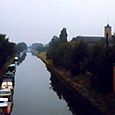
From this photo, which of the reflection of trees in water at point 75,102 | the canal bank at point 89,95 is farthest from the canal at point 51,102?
the canal bank at point 89,95

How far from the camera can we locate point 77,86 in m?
30.0

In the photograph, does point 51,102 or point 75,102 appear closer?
point 75,102

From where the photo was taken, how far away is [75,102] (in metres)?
25.9

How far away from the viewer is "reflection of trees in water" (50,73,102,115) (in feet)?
72.6

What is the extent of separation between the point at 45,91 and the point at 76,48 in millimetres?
4522

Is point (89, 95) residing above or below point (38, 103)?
above

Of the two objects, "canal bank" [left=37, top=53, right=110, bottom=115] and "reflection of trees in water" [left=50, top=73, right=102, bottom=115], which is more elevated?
"canal bank" [left=37, top=53, right=110, bottom=115]

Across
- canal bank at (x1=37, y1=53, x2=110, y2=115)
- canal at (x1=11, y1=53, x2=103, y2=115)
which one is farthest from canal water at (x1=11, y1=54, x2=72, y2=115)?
canal bank at (x1=37, y1=53, x2=110, y2=115)

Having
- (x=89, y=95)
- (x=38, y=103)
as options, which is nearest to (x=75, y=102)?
(x=89, y=95)

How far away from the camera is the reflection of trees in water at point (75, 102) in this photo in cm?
2211

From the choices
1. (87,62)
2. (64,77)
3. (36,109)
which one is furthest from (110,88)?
(64,77)

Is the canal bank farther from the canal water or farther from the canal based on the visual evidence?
the canal water

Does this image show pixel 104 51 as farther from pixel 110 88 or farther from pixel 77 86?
pixel 77 86

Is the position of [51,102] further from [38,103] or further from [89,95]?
[89,95]
